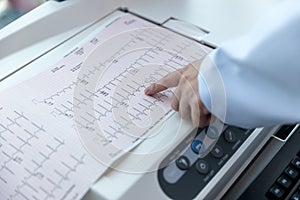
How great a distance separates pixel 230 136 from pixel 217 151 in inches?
1.2

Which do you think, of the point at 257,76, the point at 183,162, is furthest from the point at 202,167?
the point at 257,76

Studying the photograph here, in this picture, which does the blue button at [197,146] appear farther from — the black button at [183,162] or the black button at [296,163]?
the black button at [296,163]

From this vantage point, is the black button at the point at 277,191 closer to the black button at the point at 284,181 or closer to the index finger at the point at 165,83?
the black button at the point at 284,181

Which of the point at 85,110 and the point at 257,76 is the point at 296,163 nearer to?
the point at 257,76

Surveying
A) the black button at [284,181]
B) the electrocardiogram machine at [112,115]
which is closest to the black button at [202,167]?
the electrocardiogram machine at [112,115]

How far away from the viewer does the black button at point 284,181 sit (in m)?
0.53

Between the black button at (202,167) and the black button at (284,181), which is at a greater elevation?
the black button at (202,167)

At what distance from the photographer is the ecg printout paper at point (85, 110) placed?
0.45m

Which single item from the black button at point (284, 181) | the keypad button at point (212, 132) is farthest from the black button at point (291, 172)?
the keypad button at point (212, 132)

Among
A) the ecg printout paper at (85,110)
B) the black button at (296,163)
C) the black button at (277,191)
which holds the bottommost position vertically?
the black button at (277,191)

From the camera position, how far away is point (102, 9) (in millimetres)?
666

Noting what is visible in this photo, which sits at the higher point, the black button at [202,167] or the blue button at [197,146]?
the blue button at [197,146]

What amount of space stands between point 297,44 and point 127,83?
0.20 metres

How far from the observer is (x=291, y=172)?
543mm
